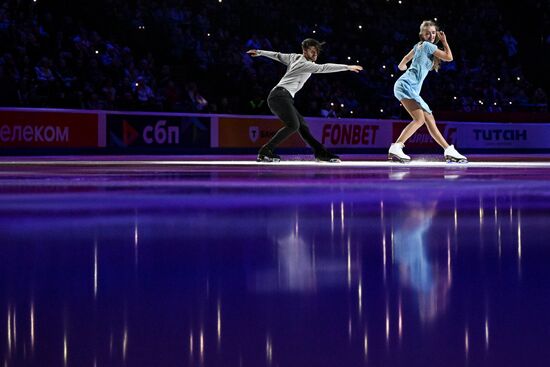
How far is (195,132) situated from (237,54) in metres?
2.51

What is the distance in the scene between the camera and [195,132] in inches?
800

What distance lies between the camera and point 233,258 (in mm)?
3027

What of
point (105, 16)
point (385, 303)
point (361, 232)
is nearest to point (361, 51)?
point (105, 16)

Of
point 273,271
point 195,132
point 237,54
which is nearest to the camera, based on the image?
point 273,271

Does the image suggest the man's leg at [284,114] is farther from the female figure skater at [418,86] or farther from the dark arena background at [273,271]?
the dark arena background at [273,271]

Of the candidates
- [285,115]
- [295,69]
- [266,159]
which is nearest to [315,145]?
[285,115]

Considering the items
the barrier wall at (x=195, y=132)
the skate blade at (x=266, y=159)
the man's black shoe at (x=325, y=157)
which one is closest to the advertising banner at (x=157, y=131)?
the barrier wall at (x=195, y=132)

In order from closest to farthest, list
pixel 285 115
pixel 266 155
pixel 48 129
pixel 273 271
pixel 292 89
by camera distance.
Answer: pixel 273 271
pixel 285 115
pixel 292 89
pixel 266 155
pixel 48 129

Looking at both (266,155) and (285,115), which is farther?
(266,155)

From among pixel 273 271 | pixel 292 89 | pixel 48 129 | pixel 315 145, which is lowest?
pixel 273 271

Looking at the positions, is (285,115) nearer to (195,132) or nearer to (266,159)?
(266,159)

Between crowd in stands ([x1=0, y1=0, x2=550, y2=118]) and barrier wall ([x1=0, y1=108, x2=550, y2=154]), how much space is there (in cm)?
26

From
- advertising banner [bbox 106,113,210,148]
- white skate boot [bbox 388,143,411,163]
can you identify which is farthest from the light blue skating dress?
advertising banner [bbox 106,113,210,148]

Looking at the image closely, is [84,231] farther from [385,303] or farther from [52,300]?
[385,303]
